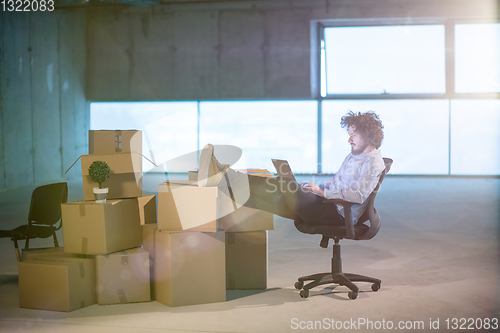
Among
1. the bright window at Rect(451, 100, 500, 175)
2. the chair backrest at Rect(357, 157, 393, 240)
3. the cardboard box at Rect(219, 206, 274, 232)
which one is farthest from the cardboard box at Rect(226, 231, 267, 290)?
the bright window at Rect(451, 100, 500, 175)

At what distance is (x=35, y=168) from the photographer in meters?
8.41

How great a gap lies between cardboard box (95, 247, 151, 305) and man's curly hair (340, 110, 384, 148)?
57.8 inches

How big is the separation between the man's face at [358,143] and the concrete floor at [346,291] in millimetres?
879

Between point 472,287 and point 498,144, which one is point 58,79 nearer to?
point 472,287

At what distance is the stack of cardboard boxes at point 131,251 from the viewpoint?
270 cm

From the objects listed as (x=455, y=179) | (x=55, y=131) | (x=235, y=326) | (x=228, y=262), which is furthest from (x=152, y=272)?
(x=455, y=179)

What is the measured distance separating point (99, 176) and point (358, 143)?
1.55 meters

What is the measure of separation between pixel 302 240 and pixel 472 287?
5.95ft

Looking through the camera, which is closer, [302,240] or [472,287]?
[472,287]

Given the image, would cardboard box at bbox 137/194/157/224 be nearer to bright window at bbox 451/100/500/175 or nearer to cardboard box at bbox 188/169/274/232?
cardboard box at bbox 188/169/274/232

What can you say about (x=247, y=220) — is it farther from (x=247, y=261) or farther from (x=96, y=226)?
(x=96, y=226)

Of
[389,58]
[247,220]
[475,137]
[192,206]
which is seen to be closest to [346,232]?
[247,220]

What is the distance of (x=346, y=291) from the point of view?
9.84 feet

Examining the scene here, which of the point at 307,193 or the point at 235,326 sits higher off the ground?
the point at 307,193
